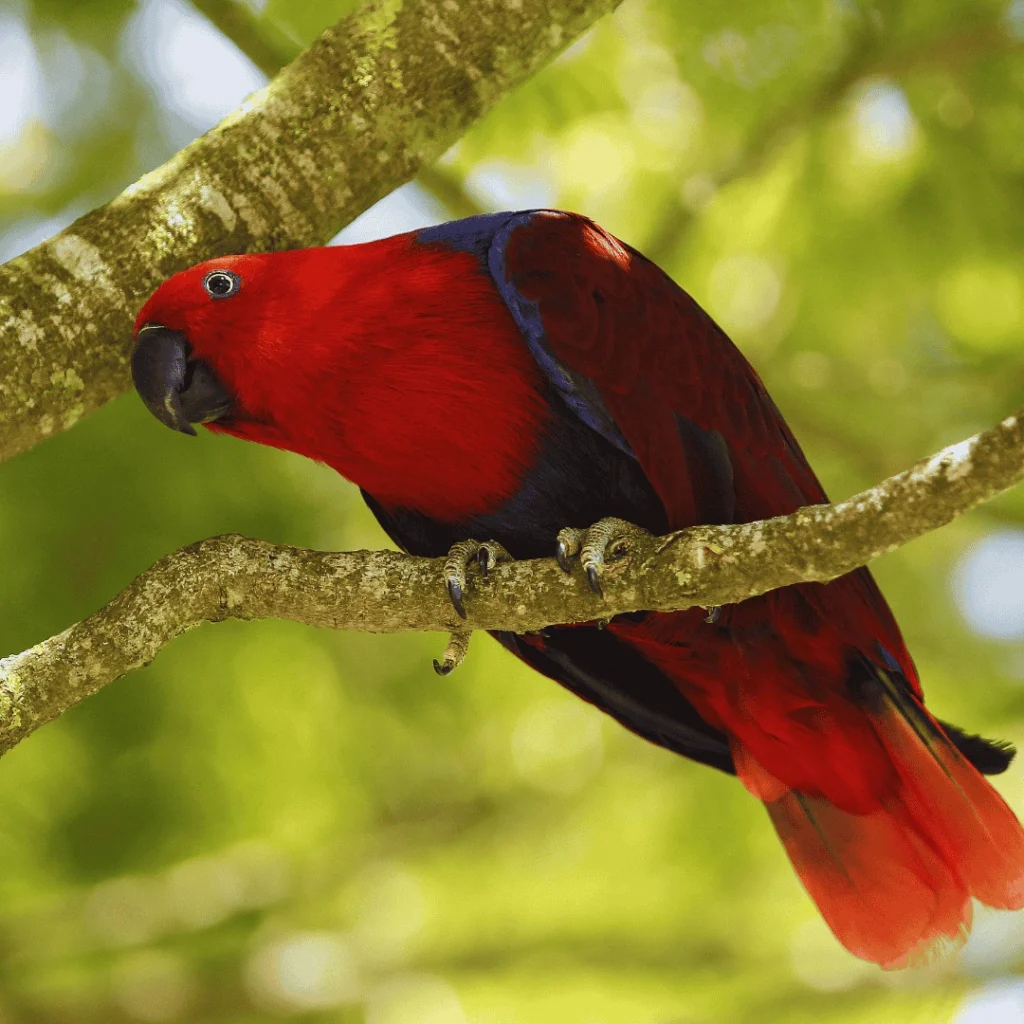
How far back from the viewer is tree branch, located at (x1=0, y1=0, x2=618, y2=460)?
305cm

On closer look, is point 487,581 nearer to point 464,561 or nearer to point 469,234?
point 464,561

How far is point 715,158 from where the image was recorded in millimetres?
5051

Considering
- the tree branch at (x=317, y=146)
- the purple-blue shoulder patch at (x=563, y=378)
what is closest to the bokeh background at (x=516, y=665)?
the tree branch at (x=317, y=146)

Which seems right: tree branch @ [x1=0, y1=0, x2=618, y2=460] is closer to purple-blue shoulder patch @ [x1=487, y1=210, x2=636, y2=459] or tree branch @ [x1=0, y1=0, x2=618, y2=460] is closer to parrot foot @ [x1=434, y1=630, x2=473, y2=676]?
purple-blue shoulder patch @ [x1=487, y1=210, x2=636, y2=459]

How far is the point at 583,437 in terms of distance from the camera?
3125 millimetres

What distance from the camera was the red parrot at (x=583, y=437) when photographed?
3062 mm

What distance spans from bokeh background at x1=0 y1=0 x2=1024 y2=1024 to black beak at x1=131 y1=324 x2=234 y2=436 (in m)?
1.25

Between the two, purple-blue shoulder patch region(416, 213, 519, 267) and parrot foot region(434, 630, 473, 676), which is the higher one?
purple-blue shoulder patch region(416, 213, 519, 267)

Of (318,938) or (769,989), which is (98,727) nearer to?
(318,938)

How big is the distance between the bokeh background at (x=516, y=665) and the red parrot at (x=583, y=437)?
1.20 meters

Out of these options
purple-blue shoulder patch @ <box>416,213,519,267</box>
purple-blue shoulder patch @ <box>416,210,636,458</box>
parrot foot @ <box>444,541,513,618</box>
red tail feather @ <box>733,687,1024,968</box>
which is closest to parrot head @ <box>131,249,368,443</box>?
purple-blue shoulder patch @ <box>416,213,519,267</box>

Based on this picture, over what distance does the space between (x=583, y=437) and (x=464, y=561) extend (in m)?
0.46

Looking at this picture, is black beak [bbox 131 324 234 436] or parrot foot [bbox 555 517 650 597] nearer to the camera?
parrot foot [bbox 555 517 650 597]

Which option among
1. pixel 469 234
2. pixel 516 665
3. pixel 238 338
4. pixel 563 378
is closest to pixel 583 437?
pixel 563 378
